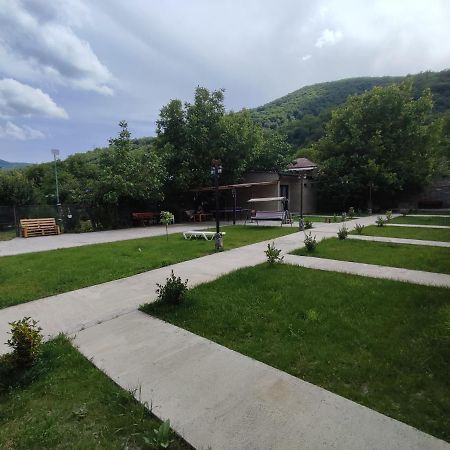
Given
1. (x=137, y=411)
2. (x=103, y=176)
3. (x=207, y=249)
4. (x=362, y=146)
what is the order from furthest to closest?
(x=362, y=146), (x=103, y=176), (x=207, y=249), (x=137, y=411)

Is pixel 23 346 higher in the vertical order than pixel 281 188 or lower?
lower

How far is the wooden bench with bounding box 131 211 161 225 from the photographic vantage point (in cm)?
1728

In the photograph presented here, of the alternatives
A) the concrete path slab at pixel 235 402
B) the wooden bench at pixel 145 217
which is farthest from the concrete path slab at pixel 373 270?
the wooden bench at pixel 145 217

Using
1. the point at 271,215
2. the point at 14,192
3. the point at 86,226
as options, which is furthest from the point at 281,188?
the point at 14,192

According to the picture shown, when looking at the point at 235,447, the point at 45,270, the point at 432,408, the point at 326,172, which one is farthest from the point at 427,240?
the point at 326,172

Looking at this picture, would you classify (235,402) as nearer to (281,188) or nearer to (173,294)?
(173,294)

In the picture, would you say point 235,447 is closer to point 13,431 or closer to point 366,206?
point 13,431

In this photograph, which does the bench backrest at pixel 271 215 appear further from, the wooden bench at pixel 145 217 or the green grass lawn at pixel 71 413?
the green grass lawn at pixel 71 413

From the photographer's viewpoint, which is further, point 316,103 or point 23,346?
point 316,103

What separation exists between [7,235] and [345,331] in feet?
50.8

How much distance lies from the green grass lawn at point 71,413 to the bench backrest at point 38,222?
44.1 ft

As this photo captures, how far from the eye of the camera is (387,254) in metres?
7.49

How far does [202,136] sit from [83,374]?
54.6 ft

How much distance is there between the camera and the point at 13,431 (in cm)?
229
